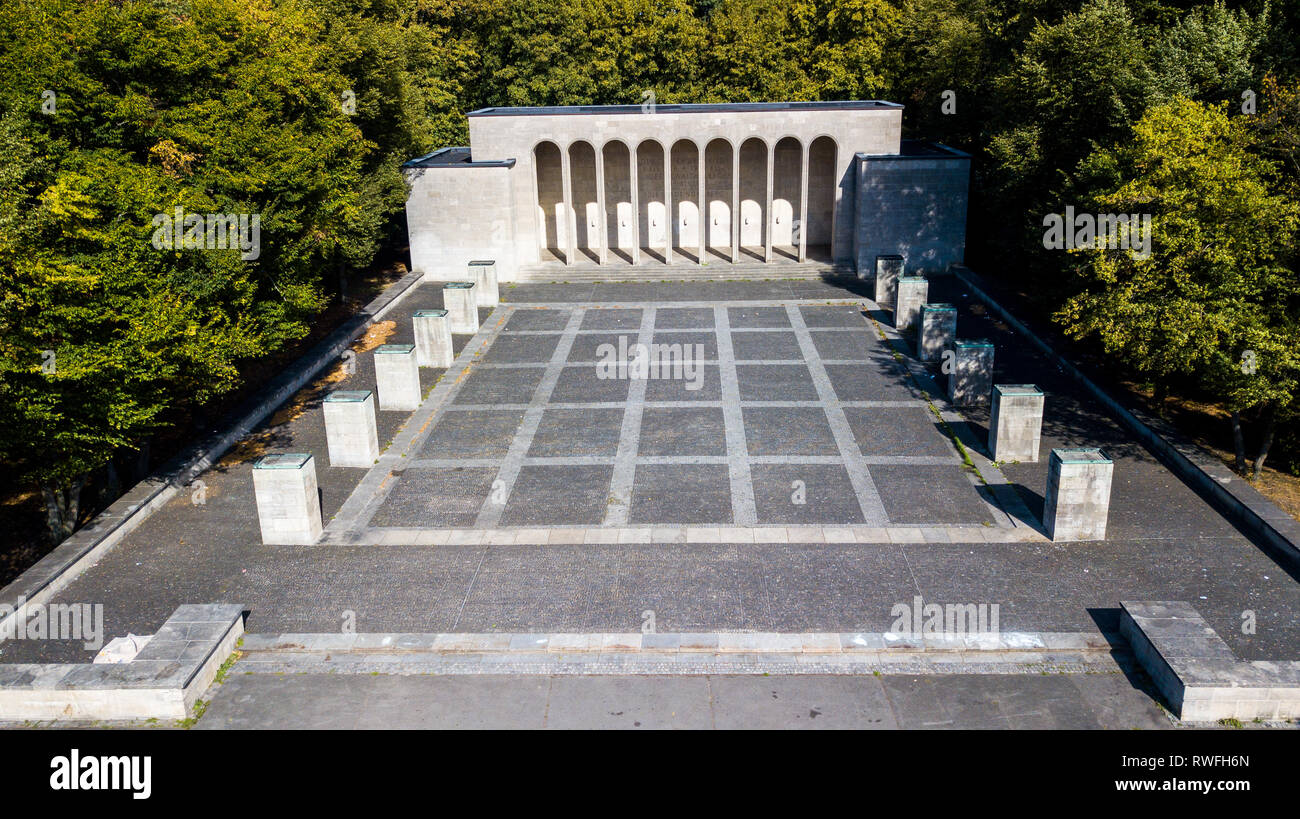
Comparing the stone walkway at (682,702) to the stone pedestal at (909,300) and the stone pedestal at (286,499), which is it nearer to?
the stone pedestal at (286,499)

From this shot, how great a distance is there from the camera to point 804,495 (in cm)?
1880

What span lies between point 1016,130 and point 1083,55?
2.99 m

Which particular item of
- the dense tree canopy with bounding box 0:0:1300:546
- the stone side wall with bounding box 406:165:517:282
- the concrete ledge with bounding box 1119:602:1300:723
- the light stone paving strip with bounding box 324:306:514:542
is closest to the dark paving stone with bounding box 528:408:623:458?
the light stone paving strip with bounding box 324:306:514:542

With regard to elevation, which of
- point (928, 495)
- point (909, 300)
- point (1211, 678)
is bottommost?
point (1211, 678)

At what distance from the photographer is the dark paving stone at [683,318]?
3064 centimetres

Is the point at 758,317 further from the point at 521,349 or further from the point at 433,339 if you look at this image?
the point at 433,339

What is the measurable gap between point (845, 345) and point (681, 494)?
37.6 feet

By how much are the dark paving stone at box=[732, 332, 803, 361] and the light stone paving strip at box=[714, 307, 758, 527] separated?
11.6 inches

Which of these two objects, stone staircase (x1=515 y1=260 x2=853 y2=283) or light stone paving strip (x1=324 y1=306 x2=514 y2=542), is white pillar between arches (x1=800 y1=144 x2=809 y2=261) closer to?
stone staircase (x1=515 y1=260 x2=853 y2=283)

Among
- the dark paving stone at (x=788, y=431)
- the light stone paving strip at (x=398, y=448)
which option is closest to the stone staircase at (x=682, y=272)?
the light stone paving strip at (x=398, y=448)

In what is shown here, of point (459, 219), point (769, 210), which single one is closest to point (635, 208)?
point (769, 210)

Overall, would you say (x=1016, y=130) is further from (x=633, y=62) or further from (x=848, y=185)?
(x=633, y=62)
